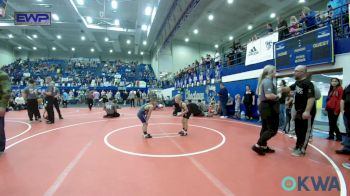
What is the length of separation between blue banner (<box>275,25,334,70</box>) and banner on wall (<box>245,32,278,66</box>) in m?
0.56

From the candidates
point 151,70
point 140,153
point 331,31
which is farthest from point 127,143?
point 151,70

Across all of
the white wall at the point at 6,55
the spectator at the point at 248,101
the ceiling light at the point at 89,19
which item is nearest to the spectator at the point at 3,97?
the spectator at the point at 248,101

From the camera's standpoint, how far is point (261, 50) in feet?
33.4

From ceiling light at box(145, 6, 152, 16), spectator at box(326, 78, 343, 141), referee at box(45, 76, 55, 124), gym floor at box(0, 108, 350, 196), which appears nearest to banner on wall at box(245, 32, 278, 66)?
spectator at box(326, 78, 343, 141)

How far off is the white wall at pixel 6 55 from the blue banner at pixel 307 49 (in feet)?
→ 125

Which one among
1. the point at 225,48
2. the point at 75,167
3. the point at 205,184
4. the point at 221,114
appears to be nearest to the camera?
the point at 205,184

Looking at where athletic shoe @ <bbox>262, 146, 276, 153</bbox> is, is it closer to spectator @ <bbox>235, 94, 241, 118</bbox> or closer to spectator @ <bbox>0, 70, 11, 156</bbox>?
spectator @ <bbox>0, 70, 11, 156</bbox>

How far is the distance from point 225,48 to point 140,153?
26.9 meters

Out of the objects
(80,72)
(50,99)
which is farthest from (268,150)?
(80,72)

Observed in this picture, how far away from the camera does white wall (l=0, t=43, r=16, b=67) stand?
32.1m

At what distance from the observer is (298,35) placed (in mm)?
7957

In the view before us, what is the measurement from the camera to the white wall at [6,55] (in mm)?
32125

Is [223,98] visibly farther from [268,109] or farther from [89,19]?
[89,19]

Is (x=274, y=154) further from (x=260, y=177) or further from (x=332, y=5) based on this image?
(x=332, y=5)
